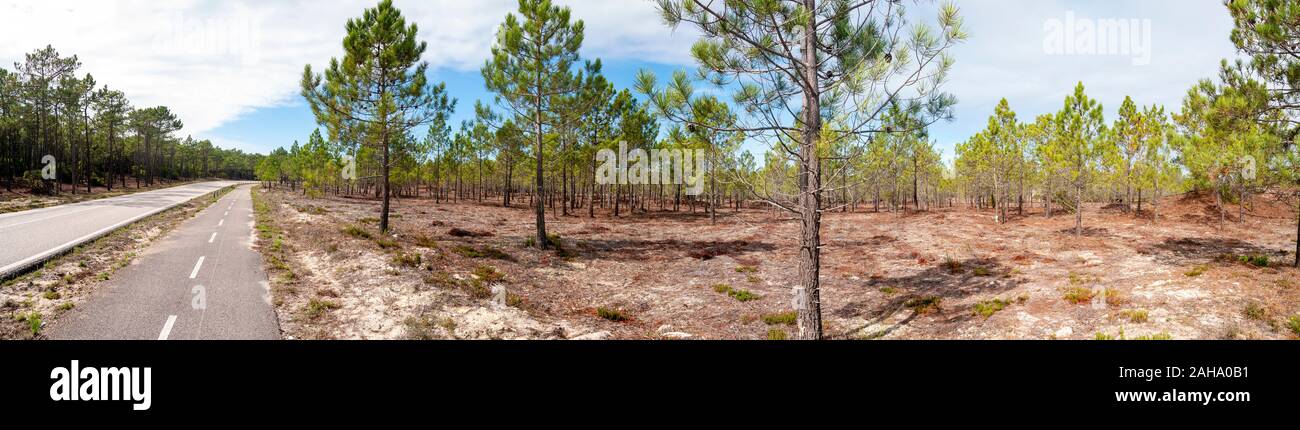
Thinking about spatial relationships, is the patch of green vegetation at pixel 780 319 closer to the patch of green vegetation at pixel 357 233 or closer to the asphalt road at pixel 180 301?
the asphalt road at pixel 180 301

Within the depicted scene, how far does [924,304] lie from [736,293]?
4656 mm

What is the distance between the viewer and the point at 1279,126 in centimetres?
1255

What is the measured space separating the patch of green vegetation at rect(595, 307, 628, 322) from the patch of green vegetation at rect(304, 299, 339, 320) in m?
5.45

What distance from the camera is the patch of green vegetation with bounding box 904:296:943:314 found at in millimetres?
11812

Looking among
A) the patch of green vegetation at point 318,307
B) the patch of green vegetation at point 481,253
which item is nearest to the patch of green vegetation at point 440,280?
the patch of green vegetation at point 318,307

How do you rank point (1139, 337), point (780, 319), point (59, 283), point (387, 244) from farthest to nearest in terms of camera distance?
point (387, 244), point (780, 319), point (59, 283), point (1139, 337)

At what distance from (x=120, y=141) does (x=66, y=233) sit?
8488cm

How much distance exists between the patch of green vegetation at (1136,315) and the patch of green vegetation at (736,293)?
741 centimetres

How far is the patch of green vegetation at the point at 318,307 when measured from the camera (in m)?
9.63

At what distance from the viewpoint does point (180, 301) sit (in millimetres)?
9625

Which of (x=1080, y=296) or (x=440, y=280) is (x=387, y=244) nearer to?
(x=440, y=280)

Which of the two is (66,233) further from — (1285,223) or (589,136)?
(1285,223)

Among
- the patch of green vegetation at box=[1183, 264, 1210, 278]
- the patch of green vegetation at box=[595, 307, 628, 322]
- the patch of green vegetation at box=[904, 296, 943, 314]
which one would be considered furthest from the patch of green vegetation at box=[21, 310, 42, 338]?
the patch of green vegetation at box=[1183, 264, 1210, 278]

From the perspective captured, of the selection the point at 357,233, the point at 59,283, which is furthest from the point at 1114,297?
the point at 357,233
